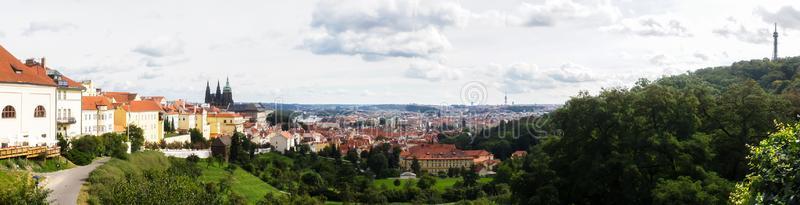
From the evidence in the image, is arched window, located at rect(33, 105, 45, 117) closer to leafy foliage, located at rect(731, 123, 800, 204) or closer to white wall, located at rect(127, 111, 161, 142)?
white wall, located at rect(127, 111, 161, 142)

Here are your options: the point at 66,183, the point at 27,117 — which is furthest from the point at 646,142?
the point at 27,117

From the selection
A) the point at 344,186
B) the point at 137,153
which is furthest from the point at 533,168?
the point at 344,186

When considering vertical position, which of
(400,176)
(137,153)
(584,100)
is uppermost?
(584,100)

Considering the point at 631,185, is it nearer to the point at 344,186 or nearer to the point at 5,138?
the point at 5,138

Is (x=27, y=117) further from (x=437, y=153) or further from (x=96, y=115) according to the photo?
(x=437, y=153)

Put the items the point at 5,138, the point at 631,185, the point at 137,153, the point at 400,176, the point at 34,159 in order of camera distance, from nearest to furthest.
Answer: the point at 631,185 → the point at 34,159 → the point at 5,138 → the point at 137,153 → the point at 400,176

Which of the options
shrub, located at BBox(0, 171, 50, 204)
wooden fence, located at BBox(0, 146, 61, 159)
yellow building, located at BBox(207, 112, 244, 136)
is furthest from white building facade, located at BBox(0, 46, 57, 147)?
yellow building, located at BBox(207, 112, 244, 136)

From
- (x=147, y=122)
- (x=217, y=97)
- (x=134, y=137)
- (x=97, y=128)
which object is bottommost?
(x=134, y=137)
